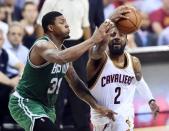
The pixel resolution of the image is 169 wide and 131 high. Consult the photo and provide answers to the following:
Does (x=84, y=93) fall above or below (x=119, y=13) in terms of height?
below

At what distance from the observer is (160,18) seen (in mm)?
10469

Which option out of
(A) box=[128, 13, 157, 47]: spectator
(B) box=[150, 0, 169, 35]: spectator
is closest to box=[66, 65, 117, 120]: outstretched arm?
(A) box=[128, 13, 157, 47]: spectator

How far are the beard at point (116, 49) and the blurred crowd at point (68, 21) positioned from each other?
156 centimetres

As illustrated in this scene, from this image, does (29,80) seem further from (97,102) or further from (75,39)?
(75,39)

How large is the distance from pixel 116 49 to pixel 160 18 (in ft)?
13.6

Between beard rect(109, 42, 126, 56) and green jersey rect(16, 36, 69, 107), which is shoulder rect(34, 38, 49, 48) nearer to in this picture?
green jersey rect(16, 36, 69, 107)

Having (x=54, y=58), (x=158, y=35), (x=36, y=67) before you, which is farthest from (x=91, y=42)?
(x=158, y=35)

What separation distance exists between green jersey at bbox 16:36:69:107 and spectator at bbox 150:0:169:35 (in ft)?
14.8

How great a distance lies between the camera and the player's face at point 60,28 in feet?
19.5

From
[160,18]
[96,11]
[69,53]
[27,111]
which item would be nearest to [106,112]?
[27,111]

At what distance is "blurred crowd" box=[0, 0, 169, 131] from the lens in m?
8.19

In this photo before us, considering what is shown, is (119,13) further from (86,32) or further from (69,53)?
(86,32)

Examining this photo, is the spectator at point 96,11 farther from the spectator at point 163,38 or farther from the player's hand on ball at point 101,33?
the player's hand on ball at point 101,33

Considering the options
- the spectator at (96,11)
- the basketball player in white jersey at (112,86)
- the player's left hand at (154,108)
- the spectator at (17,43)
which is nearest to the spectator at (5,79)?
the spectator at (17,43)
